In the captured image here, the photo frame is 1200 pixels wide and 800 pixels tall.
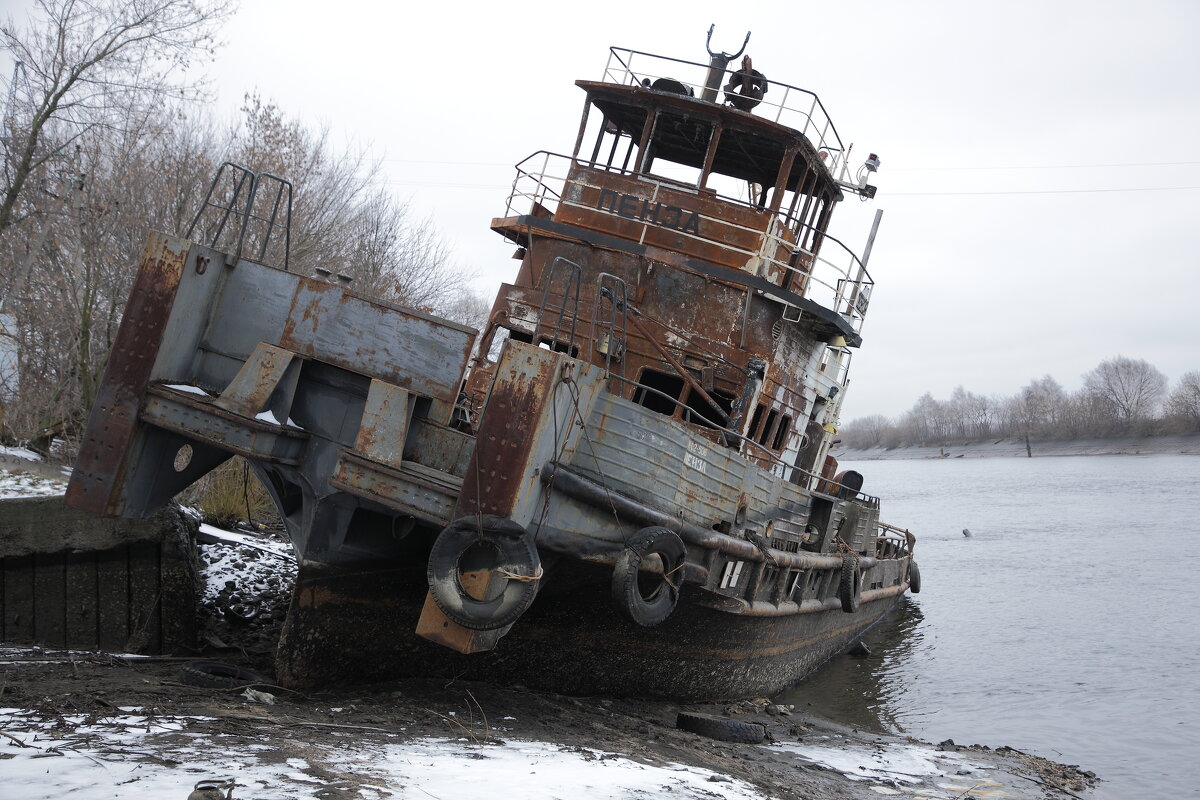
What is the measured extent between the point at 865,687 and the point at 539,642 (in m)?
7.22

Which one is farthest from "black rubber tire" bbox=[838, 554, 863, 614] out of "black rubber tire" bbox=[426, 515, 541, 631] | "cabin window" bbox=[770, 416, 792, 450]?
"black rubber tire" bbox=[426, 515, 541, 631]

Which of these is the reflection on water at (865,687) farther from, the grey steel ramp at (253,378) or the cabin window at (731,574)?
the grey steel ramp at (253,378)

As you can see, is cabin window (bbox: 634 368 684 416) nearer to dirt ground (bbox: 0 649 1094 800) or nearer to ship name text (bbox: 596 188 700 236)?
ship name text (bbox: 596 188 700 236)

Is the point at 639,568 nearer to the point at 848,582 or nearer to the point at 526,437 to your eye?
the point at 526,437

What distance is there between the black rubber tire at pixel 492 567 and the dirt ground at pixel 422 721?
72 cm

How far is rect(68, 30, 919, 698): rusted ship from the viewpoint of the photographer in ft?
19.8

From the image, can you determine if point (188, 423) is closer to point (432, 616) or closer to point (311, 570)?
point (311, 570)

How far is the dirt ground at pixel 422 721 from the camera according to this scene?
4.94 metres

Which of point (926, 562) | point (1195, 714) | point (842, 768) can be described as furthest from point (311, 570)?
point (926, 562)

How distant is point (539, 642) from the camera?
741 cm

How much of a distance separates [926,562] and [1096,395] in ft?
183

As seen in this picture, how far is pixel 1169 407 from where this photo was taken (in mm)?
66750

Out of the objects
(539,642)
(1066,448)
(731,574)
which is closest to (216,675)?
(539,642)

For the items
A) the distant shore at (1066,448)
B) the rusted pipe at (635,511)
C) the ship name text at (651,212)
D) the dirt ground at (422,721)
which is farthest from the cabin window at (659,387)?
the distant shore at (1066,448)
